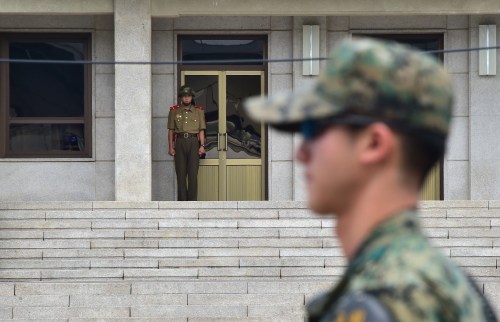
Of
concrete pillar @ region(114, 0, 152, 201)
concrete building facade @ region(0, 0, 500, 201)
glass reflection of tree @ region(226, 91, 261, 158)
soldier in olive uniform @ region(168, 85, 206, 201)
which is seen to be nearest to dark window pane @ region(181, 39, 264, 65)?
concrete building facade @ region(0, 0, 500, 201)

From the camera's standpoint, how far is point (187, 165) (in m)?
21.3

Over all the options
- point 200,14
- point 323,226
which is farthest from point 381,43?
point 200,14

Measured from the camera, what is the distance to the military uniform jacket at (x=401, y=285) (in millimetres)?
1472

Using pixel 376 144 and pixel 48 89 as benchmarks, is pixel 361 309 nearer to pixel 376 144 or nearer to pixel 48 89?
pixel 376 144

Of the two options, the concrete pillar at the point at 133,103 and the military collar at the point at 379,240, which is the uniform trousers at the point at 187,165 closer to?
the concrete pillar at the point at 133,103

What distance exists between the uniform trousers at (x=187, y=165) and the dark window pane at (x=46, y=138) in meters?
1.91

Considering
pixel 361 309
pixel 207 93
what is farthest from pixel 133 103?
pixel 361 309

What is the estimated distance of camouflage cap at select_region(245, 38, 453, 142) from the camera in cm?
158

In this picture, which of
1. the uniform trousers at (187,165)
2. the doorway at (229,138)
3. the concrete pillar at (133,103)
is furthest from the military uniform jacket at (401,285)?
the doorway at (229,138)

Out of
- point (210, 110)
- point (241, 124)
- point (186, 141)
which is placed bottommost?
point (186, 141)

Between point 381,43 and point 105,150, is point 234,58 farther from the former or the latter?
point 381,43

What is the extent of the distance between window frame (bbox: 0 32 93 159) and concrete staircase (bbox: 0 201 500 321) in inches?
140

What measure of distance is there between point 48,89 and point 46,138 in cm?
87

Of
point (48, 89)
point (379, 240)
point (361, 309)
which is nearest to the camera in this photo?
point (361, 309)
